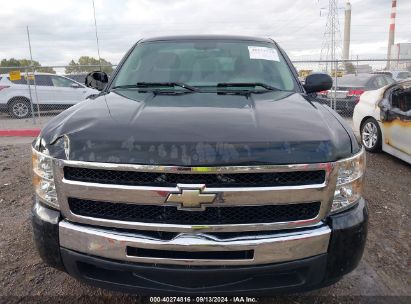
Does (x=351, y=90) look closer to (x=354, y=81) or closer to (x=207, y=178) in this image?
(x=354, y=81)

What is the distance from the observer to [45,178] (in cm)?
216

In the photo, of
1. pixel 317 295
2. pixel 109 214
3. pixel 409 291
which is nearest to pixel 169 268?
pixel 109 214

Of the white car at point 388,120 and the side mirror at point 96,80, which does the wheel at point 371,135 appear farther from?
the side mirror at point 96,80

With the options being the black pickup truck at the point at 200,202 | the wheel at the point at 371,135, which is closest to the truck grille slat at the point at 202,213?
the black pickup truck at the point at 200,202

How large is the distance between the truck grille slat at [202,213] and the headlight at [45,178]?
0.14 metres

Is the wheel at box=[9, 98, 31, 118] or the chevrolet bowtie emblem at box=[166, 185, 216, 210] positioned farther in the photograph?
the wheel at box=[9, 98, 31, 118]

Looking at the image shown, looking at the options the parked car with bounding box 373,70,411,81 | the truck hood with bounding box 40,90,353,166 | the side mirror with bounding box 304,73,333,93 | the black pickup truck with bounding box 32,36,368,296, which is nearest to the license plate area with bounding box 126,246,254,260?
the black pickup truck with bounding box 32,36,368,296

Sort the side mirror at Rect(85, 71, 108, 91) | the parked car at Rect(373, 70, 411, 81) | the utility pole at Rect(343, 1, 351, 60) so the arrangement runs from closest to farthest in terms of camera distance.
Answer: the side mirror at Rect(85, 71, 108, 91) < the parked car at Rect(373, 70, 411, 81) < the utility pole at Rect(343, 1, 351, 60)

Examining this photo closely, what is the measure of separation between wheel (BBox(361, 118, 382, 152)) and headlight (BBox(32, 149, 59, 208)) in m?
5.91

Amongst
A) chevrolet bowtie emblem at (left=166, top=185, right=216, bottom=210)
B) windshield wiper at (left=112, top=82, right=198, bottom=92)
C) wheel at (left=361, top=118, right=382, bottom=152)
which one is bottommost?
wheel at (left=361, top=118, right=382, bottom=152)

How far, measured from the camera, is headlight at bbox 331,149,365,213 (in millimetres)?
2073

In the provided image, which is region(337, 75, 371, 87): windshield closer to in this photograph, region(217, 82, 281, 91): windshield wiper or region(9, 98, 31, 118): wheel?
region(217, 82, 281, 91): windshield wiper

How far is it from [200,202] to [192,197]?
0.16 feet

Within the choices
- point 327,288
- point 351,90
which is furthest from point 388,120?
point 351,90
